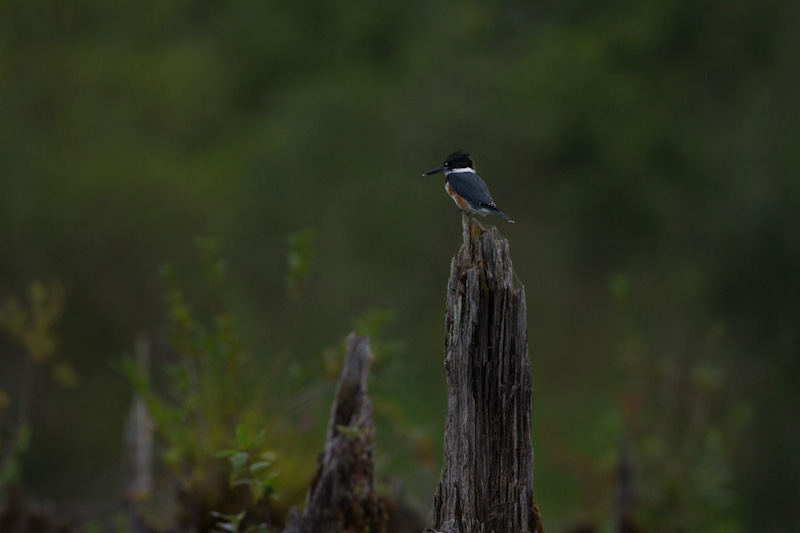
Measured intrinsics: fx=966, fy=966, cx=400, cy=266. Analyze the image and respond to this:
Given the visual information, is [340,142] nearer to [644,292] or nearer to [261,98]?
[261,98]

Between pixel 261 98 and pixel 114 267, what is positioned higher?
pixel 261 98

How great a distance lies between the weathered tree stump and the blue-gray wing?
0.96 meters

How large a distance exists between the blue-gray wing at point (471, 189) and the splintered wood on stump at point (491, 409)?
3.11 ft

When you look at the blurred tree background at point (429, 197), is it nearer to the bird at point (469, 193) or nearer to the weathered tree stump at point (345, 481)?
the bird at point (469, 193)

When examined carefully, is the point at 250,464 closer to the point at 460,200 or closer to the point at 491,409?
the point at 491,409

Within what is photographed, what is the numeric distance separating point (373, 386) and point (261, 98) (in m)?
9.32

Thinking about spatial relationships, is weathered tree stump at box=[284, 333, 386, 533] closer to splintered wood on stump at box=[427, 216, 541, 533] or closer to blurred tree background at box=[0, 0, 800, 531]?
splintered wood on stump at box=[427, 216, 541, 533]

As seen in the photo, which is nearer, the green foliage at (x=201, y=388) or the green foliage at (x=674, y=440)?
the green foliage at (x=201, y=388)

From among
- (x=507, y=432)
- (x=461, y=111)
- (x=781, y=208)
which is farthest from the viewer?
(x=461, y=111)

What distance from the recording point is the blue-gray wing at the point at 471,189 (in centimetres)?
380

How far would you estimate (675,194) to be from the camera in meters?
11.7

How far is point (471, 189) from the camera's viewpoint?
383cm

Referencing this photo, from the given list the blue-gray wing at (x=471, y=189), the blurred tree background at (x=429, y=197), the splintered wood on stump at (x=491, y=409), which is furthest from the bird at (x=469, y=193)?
the blurred tree background at (x=429, y=197)

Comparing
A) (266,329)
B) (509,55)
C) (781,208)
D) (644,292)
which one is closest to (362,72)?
(509,55)
